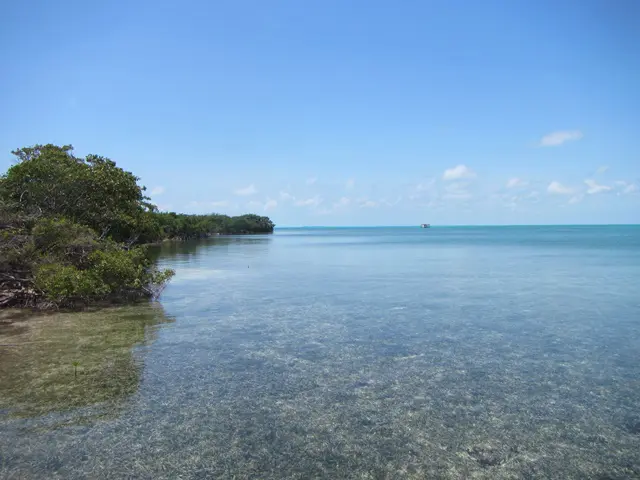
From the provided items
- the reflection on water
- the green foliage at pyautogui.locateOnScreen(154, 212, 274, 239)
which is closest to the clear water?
the reflection on water

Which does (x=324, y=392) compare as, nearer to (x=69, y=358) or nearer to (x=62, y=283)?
(x=69, y=358)

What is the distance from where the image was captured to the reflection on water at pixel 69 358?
7801mm

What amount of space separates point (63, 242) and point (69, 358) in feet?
26.9

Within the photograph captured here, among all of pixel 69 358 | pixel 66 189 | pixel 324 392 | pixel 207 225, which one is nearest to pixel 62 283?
pixel 69 358

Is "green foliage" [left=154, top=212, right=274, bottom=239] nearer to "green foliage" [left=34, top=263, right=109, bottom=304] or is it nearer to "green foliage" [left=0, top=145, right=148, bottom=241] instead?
"green foliage" [left=0, top=145, right=148, bottom=241]

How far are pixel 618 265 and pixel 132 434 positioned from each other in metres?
36.1

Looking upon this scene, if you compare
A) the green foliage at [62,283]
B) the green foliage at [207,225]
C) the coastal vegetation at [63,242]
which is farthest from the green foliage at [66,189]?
the green foliage at [207,225]

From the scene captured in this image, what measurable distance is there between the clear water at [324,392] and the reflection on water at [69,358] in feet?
0.16

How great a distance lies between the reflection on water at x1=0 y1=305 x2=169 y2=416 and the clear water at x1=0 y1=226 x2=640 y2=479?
50 millimetres

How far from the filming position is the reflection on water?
7.80 meters

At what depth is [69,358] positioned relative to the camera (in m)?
10.2

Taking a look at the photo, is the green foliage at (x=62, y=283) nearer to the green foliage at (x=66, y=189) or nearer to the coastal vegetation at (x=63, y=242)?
the coastal vegetation at (x=63, y=242)

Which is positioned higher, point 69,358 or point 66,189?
→ point 66,189

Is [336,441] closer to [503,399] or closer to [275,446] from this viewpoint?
[275,446]
